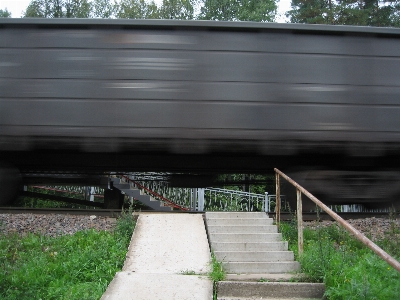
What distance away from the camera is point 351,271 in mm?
4340

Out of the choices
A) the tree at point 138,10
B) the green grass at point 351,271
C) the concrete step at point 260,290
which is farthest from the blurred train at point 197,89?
the tree at point 138,10

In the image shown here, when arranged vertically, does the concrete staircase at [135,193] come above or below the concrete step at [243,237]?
above

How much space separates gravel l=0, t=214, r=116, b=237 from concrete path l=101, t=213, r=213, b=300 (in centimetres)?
81

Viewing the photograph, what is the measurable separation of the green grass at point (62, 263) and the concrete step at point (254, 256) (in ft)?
4.36

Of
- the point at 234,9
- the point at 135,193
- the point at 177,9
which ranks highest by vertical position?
the point at 177,9

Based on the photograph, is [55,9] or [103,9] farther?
[103,9]

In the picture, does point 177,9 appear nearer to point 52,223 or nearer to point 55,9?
point 55,9

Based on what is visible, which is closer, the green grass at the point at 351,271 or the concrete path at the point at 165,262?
the green grass at the point at 351,271

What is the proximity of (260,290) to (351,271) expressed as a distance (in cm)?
98

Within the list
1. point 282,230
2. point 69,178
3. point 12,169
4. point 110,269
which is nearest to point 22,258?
point 110,269

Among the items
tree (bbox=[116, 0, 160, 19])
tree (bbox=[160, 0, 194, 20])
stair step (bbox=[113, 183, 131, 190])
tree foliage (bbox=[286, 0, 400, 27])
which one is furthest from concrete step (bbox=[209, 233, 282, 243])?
tree (bbox=[116, 0, 160, 19])

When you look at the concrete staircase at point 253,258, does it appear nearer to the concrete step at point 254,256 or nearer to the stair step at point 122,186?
the concrete step at point 254,256

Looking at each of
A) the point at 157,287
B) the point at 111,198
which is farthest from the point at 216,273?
the point at 111,198

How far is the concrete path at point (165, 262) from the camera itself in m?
4.26
